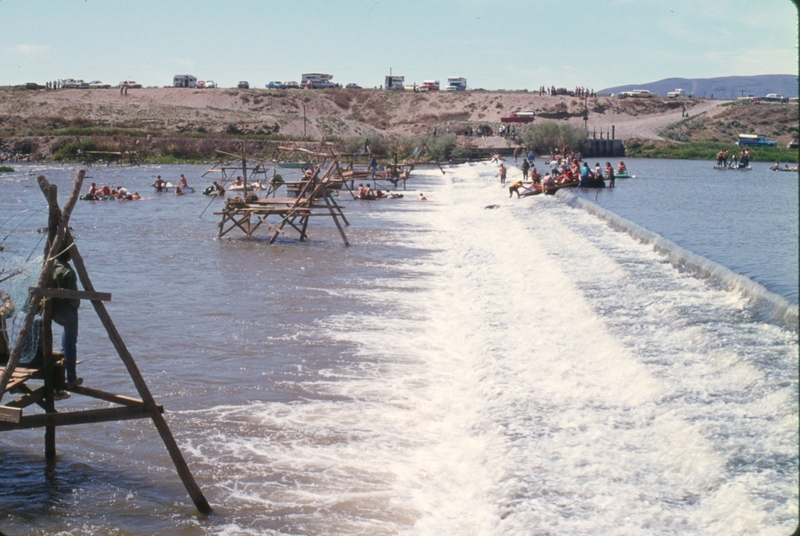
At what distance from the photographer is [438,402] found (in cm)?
957

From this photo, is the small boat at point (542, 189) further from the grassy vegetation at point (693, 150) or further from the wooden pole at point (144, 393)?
the grassy vegetation at point (693, 150)

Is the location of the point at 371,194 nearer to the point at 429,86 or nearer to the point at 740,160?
the point at 740,160

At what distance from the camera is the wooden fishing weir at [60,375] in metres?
6.31

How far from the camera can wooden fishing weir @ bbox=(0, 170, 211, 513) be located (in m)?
6.31

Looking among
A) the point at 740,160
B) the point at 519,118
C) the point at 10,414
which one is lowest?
the point at 10,414

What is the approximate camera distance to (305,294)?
51.6ft

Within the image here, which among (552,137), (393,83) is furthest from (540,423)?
(393,83)

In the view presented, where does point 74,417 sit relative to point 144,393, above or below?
below

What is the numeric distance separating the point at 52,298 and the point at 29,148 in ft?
241

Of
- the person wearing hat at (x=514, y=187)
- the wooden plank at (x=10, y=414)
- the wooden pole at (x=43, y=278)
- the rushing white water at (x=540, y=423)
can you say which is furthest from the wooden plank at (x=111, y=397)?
the person wearing hat at (x=514, y=187)

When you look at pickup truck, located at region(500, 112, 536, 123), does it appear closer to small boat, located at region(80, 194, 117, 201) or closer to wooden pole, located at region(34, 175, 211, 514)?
small boat, located at region(80, 194, 117, 201)

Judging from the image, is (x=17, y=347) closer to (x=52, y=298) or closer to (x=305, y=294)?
(x=52, y=298)

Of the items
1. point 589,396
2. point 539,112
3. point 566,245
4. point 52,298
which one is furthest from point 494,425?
point 539,112

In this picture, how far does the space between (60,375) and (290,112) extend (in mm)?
101247
